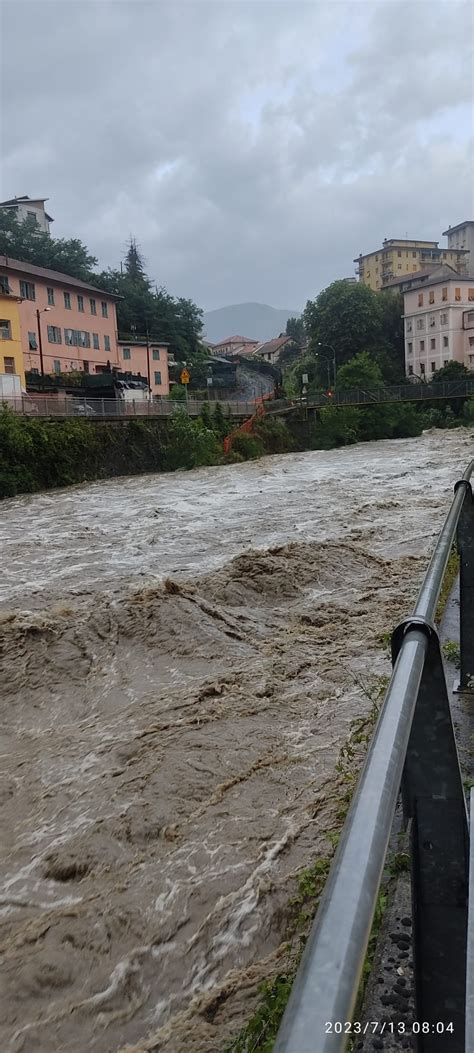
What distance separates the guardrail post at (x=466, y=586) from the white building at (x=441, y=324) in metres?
68.5

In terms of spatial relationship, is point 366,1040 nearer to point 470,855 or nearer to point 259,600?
point 470,855

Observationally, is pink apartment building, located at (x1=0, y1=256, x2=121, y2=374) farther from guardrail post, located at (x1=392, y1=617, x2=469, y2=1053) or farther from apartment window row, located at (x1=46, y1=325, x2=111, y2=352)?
guardrail post, located at (x1=392, y1=617, x2=469, y2=1053)

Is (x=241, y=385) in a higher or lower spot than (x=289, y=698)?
higher

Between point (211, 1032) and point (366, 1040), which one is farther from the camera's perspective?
point (211, 1032)

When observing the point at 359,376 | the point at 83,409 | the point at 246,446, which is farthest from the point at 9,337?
the point at 359,376

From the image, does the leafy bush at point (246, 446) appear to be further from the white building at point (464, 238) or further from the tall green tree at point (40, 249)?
the white building at point (464, 238)

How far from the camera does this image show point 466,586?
3.99 metres

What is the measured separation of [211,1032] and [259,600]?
707 centimetres

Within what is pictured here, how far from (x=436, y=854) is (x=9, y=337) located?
43.3 meters

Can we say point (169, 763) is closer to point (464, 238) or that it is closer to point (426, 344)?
point (426, 344)

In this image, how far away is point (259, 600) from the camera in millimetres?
10406

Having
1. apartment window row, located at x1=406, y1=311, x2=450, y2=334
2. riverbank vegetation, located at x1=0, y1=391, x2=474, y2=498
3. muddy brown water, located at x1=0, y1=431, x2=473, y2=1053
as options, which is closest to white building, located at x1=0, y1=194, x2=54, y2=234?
apartment window row, located at x1=406, y1=311, x2=450, y2=334

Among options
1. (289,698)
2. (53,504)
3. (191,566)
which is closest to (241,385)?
(53,504)

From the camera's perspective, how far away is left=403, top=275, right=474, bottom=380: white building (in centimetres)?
7012
